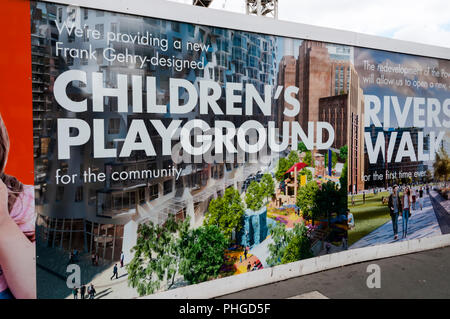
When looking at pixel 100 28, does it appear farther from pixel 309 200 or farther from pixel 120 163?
pixel 309 200

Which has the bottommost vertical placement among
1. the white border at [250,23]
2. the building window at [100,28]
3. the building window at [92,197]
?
the building window at [92,197]

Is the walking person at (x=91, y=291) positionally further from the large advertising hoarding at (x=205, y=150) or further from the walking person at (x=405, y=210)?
the walking person at (x=405, y=210)

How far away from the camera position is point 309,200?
4.85 m

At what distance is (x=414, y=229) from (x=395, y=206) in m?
0.59

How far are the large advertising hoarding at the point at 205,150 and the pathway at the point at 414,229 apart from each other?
0.10 ft

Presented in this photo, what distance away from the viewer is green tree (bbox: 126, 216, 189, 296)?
12.4 ft

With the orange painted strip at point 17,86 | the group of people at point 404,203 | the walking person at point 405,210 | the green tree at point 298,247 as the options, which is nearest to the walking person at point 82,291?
the orange painted strip at point 17,86

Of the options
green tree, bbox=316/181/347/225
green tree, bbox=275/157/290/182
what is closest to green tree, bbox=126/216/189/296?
green tree, bbox=275/157/290/182

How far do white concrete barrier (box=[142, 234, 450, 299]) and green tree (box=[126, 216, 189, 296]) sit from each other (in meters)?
0.17

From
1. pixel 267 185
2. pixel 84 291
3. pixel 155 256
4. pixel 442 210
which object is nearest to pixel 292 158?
pixel 267 185

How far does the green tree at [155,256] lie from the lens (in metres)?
3.79

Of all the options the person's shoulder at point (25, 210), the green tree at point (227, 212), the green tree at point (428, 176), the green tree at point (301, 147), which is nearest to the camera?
the person's shoulder at point (25, 210)

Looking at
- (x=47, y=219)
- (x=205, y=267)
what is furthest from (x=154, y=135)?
(x=205, y=267)
